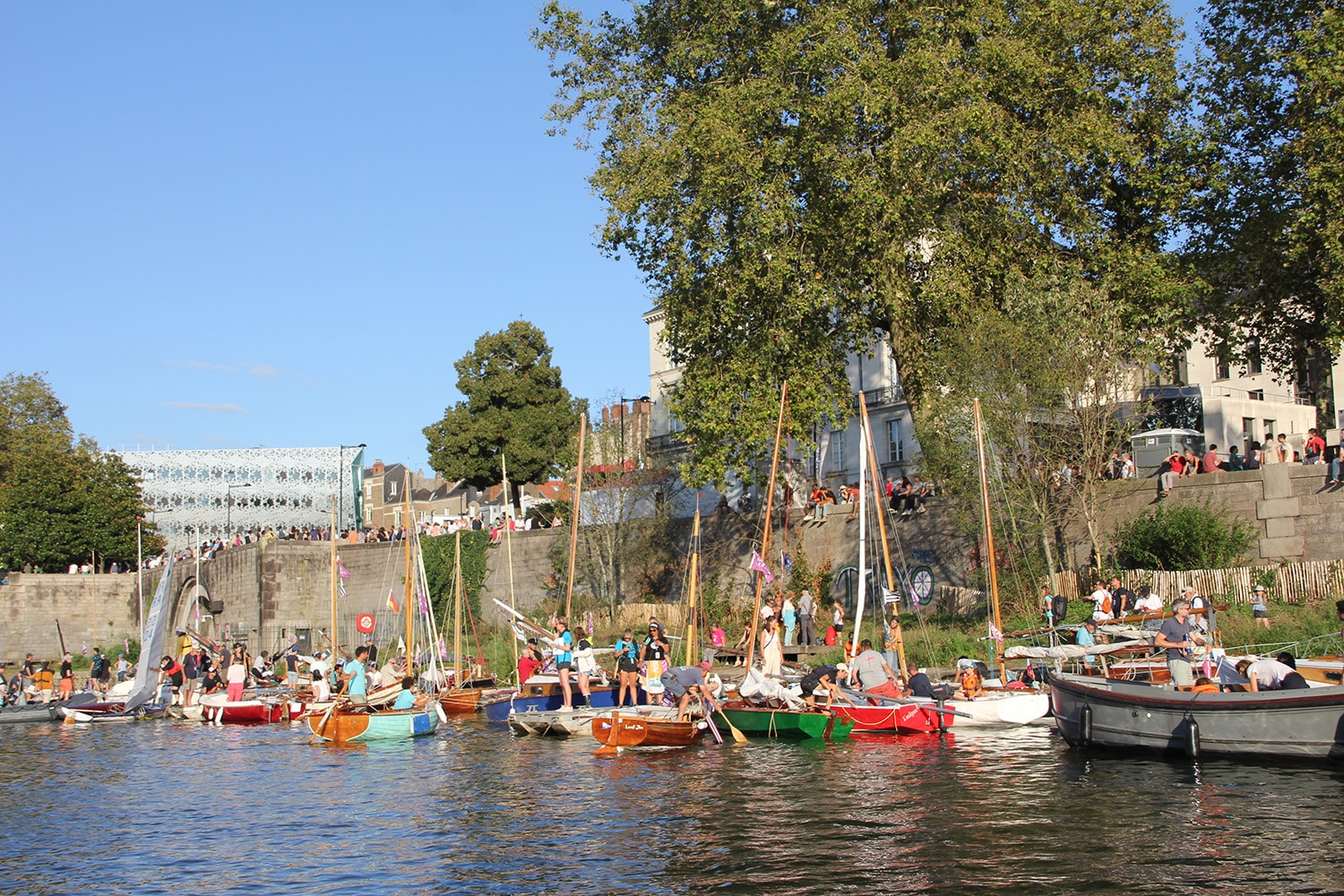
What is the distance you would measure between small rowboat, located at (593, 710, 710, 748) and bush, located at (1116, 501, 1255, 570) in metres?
13.2

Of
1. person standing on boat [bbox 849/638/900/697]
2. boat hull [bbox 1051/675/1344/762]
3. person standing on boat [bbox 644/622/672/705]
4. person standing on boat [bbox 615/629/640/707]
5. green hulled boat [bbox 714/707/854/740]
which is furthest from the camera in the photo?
person standing on boat [bbox 615/629/640/707]

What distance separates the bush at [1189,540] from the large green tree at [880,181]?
4.95m

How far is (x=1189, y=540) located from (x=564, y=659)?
14069 mm

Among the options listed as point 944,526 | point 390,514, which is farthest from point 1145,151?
point 390,514

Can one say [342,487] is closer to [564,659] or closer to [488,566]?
[488,566]

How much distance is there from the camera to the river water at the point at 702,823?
12414mm

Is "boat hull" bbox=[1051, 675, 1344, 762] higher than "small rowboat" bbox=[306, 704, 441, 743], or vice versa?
"boat hull" bbox=[1051, 675, 1344, 762]

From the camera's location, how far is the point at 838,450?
173 feet

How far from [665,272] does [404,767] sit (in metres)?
16.9

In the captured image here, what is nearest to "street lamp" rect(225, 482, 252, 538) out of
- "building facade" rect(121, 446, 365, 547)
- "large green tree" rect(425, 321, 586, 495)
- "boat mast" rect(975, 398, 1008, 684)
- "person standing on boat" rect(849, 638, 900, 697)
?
"building facade" rect(121, 446, 365, 547)

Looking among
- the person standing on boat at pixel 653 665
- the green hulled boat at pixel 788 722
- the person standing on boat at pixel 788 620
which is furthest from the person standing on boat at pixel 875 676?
the person standing on boat at pixel 788 620

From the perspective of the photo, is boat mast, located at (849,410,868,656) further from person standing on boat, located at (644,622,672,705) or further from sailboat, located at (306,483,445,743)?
sailboat, located at (306,483,445,743)

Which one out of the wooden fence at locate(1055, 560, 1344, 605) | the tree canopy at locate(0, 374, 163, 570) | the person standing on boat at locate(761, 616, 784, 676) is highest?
the tree canopy at locate(0, 374, 163, 570)

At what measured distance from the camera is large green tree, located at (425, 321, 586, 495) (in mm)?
63750
